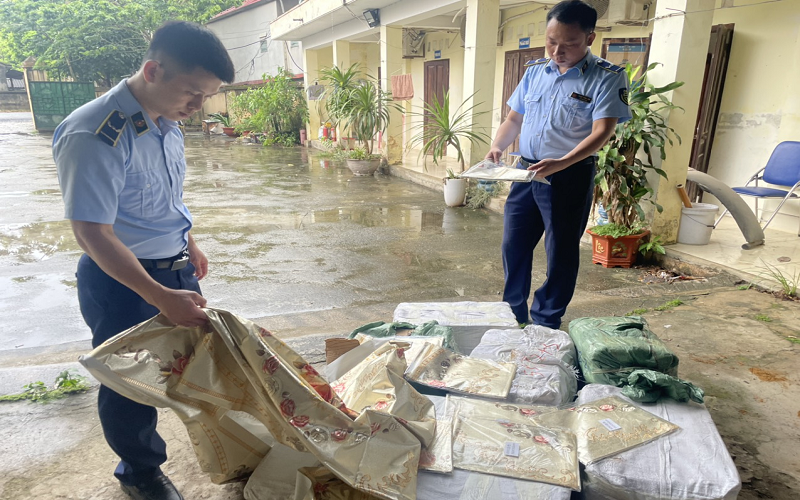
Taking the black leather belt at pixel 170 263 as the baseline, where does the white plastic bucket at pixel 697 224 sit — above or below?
below

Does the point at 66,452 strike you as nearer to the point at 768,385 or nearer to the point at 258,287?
the point at 258,287

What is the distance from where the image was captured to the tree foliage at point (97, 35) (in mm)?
20438

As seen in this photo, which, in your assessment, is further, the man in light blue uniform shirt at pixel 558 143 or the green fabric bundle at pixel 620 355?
the man in light blue uniform shirt at pixel 558 143

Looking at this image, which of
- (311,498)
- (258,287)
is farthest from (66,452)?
(258,287)

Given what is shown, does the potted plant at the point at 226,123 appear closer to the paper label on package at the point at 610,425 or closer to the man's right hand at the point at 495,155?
the man's right hand at the point at 495,155

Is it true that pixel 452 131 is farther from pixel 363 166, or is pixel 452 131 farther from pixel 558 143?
pixel 558 143

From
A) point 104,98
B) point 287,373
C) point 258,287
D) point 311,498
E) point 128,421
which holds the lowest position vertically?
point 258,287

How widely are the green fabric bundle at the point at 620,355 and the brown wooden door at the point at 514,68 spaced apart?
5.94 metres

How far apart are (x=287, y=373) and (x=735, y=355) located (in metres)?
2.29

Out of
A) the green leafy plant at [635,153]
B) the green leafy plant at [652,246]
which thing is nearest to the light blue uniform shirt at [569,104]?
the green leafy plant at [635,153]

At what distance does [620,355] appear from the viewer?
6.15ft

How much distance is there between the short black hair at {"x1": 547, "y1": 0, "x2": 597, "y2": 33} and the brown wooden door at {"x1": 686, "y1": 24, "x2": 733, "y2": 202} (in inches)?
119

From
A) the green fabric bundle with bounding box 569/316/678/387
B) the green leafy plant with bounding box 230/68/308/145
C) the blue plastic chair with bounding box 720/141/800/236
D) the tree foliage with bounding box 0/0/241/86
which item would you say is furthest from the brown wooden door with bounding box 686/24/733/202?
the tree foliage with bounding box 0/0/241/86

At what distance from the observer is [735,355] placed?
252 centimetres
